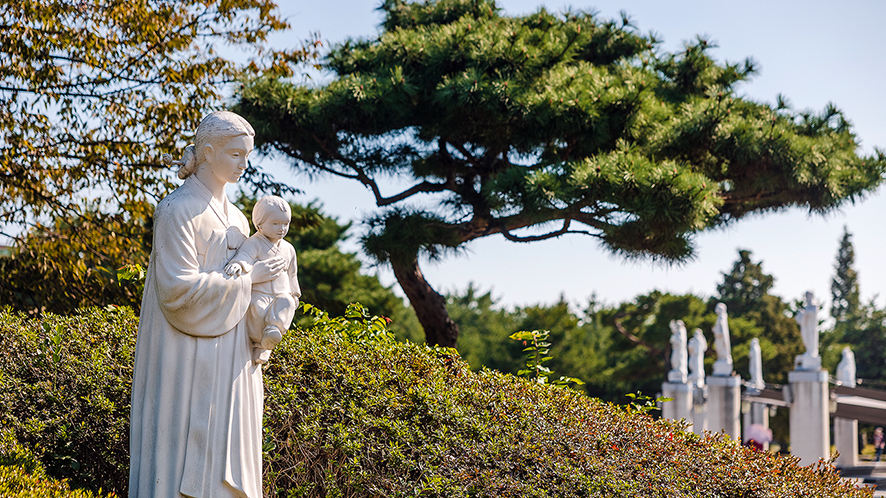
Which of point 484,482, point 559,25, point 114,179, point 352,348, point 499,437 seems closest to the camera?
point 484,482

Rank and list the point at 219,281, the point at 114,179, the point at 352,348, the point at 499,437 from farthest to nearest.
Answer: the point at 114,179
the point at 352,348
the point at 499,437
the point at 219,281

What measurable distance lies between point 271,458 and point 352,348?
3.18 feet

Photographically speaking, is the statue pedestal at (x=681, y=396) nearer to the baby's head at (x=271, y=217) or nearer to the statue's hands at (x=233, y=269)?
the baby's head at (x=271, y=217)

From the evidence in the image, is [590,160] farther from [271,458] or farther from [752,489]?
[271,458]

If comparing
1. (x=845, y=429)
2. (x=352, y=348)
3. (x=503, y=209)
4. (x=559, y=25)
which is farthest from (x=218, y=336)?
(x=845, y=429)

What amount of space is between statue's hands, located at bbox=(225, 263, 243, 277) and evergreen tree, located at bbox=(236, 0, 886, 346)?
5.56 metres

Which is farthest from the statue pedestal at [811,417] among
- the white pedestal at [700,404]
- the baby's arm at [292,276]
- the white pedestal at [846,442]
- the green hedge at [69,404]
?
the baby's arm at [292,276]

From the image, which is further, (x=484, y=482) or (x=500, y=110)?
(x=500, y=110)

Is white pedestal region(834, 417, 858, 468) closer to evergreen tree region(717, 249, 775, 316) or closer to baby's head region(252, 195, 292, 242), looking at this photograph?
evergreen tree region(717, 249, 775, 316)

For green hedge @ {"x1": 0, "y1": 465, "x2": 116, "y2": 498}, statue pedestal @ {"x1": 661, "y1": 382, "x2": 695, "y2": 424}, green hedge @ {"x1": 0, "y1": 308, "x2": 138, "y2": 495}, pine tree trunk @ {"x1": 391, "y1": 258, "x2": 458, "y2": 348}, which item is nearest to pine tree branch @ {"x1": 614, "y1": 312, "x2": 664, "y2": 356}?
statue pedestal @ {"x1": 661, "y1": 382, "x2": 695, "y2": 424}

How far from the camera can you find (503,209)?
9.00 metres

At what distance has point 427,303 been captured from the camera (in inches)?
393

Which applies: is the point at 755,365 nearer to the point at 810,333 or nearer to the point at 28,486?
the point at 810,333

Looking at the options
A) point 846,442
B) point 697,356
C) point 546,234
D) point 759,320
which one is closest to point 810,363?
point 697,356
